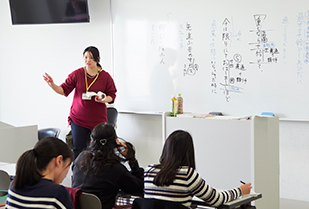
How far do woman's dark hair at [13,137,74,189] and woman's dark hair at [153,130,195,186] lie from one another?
46 centimetres

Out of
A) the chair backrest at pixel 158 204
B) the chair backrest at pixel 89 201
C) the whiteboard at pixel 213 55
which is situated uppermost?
the whiteboard at pixel 213 55

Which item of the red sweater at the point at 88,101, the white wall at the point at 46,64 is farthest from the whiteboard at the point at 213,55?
the red sweater at the point at 88,101

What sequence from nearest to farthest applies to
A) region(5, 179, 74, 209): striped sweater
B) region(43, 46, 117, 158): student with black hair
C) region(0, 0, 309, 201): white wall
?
region(5, 179, 74, 209): striped sweater < region(43, 46, 117, 158): student with black hair < region(0, 0, 309, 201): white wall

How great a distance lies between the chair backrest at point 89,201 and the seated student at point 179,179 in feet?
0.97

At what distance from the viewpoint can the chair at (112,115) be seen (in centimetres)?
427

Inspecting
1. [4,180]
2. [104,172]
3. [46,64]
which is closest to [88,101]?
[4,180]

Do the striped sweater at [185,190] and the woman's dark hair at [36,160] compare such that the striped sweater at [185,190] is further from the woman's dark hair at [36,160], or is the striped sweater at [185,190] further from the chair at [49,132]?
the chair at [49,132]

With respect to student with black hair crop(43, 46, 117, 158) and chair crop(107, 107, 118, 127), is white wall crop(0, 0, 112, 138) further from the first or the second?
student with black hair crop(43, 46, 117, 158)

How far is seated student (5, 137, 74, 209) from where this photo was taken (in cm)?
146

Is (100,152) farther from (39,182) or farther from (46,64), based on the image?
(46,64)

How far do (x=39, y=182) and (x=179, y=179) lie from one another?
66 centimetres

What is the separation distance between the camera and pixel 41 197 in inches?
57.4

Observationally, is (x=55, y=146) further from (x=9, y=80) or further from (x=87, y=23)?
(x=9, y=80)

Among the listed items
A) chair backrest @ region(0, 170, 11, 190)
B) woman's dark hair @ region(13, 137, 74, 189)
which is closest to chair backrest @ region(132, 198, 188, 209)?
woman's dark hair @ region(13, 137, 74, 189)
